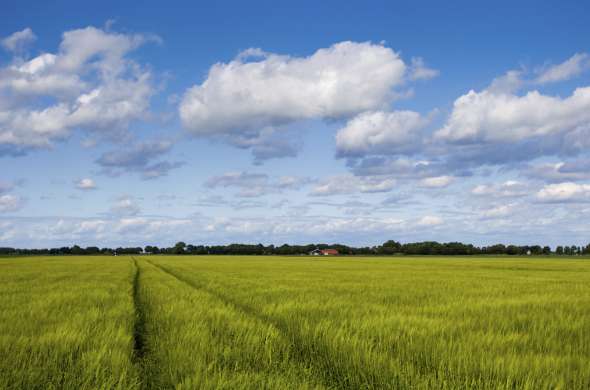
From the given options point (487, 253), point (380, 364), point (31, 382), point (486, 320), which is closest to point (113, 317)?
point (31, 382)

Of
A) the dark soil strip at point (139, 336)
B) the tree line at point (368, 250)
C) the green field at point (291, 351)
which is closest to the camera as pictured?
the green field at point (291, 351)

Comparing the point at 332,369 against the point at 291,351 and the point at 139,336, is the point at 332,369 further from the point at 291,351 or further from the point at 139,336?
the point at 139,336

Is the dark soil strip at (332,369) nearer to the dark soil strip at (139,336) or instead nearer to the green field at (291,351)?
the green field at (291,351)

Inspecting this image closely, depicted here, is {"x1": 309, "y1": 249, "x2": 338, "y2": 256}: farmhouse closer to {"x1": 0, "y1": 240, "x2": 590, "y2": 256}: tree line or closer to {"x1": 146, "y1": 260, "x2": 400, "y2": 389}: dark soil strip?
{"x1": 0, "y1": 240, "x2": 590, "y2": 256}: tree line

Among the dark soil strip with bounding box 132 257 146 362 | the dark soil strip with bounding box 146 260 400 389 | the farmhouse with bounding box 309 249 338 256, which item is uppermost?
the dark soil strip with bounding box 146 260 400 389

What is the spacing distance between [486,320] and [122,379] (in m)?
6.15

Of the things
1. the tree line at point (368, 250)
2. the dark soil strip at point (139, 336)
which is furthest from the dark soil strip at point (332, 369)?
the tree line at point (368, 250)

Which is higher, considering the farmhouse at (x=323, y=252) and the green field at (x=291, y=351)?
the green field at (x=291, y=351)

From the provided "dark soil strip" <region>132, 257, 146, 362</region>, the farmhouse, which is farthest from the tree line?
"dark soil strip" <region>132, 257, 146, 362</region>

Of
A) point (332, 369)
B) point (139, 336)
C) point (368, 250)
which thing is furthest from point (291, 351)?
point (368, 250)

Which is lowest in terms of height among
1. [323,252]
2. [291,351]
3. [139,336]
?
[323,252]

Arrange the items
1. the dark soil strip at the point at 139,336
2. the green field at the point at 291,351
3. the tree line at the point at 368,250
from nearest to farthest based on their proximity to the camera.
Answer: the green field at the point at 291,351 → the dark soil strip at the point at 139,336 → the tree line at the point at 368,250

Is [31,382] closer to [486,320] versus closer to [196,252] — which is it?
[486,320]

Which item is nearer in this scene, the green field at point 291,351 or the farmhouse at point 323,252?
the green field at point 291,351
